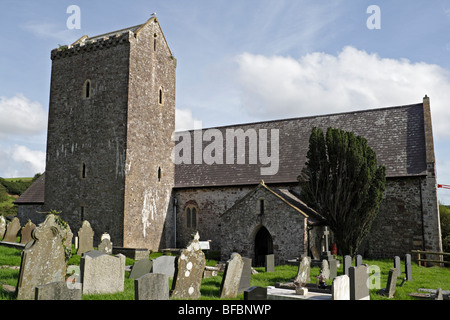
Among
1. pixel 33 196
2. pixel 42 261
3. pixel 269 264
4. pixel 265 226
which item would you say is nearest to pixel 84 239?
pixel 265 226

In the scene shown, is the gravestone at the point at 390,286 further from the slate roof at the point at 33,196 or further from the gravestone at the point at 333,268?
the slate roof at the point at 33,196

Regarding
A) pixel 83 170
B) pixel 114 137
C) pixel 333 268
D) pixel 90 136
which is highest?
pixel 90 136

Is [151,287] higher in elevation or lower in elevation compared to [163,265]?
higher

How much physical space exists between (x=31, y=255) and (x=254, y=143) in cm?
1742

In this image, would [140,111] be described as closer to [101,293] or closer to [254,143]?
[254,143]

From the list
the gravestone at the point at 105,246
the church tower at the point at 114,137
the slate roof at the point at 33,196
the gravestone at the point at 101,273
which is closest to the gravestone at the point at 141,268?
the gravestone at the point at 101,273

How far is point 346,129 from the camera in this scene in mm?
22453

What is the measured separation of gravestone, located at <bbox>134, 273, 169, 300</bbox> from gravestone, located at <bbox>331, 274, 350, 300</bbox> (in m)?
4.07

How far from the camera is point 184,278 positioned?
388 inches

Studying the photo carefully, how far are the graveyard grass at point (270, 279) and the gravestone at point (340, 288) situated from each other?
1148 millimetres

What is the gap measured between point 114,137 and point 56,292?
588 inches

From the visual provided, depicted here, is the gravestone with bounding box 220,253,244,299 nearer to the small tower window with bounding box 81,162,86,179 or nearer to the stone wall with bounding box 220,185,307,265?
the stone wall with bounding box 220,185,307,265

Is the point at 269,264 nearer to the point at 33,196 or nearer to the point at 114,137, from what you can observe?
the point at 114,137

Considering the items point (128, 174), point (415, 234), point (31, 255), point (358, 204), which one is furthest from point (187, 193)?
point (31, 255)
